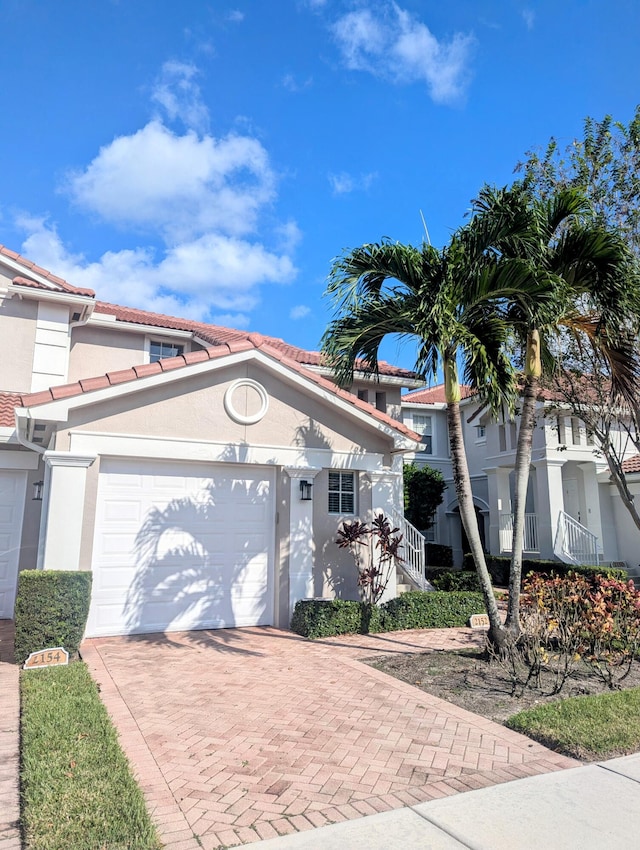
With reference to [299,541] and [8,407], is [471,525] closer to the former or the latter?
[299,541]

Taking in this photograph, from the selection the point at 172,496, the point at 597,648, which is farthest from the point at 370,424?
the point at 597,648

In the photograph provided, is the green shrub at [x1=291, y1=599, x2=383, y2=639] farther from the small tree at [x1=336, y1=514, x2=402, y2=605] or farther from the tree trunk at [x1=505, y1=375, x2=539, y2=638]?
the tree trunk at [x1=505, y1=375, x2=539, y2=638]

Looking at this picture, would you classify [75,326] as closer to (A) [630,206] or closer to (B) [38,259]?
(B) [38,259]

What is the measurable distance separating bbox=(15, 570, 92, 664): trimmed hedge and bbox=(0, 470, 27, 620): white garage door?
3809 millimetres

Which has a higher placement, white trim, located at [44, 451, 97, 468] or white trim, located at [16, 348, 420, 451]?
white trim, located at [16, 348, 420, 451]

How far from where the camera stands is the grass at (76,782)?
11.3ft

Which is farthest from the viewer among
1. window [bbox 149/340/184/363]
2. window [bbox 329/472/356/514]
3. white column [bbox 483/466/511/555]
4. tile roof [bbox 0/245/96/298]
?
white column [bbox 483/466/511/555]

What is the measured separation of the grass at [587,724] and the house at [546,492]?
11026mm

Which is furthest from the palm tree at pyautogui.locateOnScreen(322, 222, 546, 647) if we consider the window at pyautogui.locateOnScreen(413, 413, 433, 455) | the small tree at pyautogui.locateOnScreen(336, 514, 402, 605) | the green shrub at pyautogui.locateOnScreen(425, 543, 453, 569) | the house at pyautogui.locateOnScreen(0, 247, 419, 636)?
the window at pyautogui.locateOnScreen(413, 413, 433, 455)

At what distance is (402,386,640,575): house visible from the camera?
64.2 feet

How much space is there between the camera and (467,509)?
8461 mm

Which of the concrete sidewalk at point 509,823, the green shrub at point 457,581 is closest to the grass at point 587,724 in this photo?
the concrete sidewalk at point 509,823

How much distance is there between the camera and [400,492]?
1190 cm

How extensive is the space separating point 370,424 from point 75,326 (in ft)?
27.6
